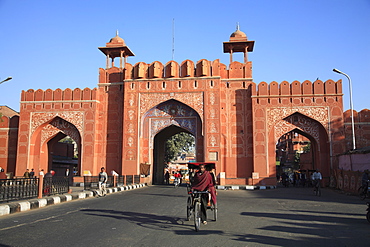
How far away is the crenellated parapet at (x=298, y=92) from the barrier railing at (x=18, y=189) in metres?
15.7

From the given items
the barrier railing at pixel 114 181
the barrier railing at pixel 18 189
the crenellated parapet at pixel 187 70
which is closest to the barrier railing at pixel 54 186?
the barrier railing at pixel 18 189

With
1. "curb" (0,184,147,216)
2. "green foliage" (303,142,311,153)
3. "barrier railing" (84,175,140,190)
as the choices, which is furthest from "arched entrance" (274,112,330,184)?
"green foliage" (303,142,311,153)

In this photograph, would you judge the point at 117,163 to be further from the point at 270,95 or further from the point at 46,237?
the point at 46,237

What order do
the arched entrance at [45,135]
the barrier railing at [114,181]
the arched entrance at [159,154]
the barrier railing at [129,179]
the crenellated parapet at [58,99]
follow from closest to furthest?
the barrier railing at [114,181] → the barrier railing at [129,179] → the crenellated parapet at [58,99] → the arched entrance at [45,135] → the arched entrance at [159,154]

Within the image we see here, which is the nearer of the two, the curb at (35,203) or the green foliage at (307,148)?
the curb at (35,203)

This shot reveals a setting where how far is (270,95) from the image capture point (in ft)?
77.9

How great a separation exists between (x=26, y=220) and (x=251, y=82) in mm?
19476

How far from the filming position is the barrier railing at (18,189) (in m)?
10.2

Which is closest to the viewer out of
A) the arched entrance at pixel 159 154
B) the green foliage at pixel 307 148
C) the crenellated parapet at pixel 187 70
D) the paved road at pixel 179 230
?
the paved road at pixel 179 230

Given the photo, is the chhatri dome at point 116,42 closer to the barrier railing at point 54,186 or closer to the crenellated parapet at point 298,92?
the crenellated parapet at point 298,92

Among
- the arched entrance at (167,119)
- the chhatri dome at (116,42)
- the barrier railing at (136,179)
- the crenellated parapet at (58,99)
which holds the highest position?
the chhatri dome at (116,42)

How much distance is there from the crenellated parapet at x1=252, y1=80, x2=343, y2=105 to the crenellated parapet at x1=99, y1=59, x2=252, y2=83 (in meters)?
1.75

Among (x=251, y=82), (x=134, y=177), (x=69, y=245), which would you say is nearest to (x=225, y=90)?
(x=251, y=82)

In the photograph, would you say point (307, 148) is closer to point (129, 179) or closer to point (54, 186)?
point (129, 179)
